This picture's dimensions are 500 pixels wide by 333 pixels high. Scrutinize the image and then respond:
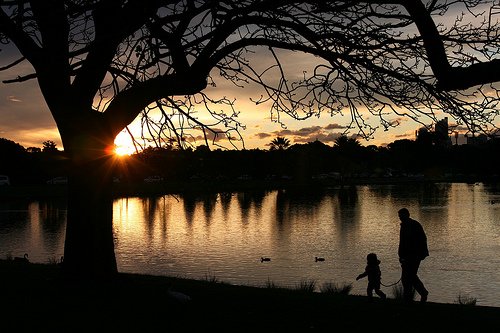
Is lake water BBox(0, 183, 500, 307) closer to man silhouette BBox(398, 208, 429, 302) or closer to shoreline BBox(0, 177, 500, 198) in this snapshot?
man silhouette BBox(398, 208, 429, 302)

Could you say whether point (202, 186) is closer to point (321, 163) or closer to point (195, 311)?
point (321, 163)

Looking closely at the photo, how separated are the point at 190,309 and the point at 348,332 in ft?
7.71

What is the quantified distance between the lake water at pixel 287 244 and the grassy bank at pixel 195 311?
2843 millimetres

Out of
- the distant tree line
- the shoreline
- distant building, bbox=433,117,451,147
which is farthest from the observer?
the distant tree line

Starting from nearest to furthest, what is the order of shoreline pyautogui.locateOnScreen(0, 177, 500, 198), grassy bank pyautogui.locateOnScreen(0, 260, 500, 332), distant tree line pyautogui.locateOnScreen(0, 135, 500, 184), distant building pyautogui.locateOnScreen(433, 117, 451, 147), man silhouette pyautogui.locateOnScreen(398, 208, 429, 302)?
grassy bank pyautogui.locateOnScreen(0, 260, 500, 332)
distant building pyautogui.locateOnScreen(433, 117, 451, 147)
man silhouette pyautogui.locateOnScreen(398, 208, 429, 302)
shoreline pyautogui.locateOnScreen(0, 177, 500, 198)
distant tree line pyautogui.locateOnScreen(0, 135, 500, 184)

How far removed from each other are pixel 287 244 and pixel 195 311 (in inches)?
1126

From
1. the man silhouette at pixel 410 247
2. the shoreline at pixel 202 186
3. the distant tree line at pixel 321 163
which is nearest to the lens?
the man silhouette at pixel 410 247

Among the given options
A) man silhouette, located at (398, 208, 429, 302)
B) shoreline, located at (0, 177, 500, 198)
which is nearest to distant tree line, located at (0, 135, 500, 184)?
shoreline, located at (0, 177, 500, 198)

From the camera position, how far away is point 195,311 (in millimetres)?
8750

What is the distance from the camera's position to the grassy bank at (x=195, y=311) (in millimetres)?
7977

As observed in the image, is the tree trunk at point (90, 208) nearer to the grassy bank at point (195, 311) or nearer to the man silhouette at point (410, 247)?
the grassy bank at point (195, 311)

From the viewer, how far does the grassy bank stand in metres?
7.98

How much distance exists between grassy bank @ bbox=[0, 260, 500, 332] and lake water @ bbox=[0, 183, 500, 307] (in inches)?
112

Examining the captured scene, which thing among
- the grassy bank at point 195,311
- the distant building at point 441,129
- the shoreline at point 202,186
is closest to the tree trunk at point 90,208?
the grassy bank at point 195,311
